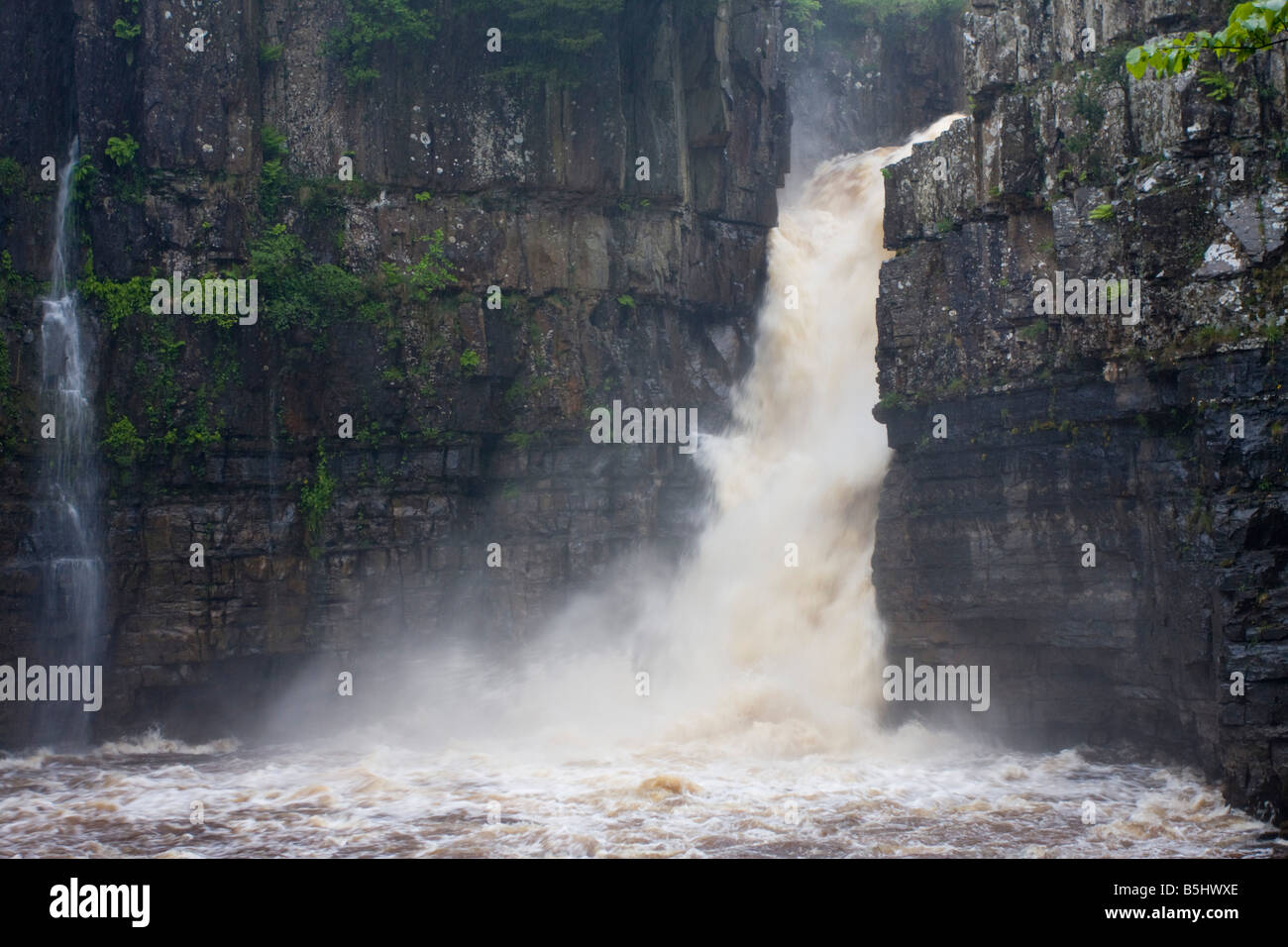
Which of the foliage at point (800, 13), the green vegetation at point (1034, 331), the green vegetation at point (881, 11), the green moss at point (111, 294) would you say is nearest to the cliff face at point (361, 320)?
the green moss at point (111, 294)

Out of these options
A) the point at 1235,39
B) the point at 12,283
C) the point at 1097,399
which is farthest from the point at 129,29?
the point at 1235,39

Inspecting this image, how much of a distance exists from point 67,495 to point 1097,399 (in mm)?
18123

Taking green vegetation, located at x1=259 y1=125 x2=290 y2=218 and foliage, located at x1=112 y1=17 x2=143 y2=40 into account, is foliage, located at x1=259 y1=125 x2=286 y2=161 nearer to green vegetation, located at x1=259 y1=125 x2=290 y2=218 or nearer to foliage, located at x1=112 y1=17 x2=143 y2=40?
green vegetation, located at x1=259 y1=125 x2=290 y2=218

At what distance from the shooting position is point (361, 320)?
26453mm

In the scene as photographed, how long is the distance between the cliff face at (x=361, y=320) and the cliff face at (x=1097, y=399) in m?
5.68

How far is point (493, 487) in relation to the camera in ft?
89.5

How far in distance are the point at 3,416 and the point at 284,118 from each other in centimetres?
779

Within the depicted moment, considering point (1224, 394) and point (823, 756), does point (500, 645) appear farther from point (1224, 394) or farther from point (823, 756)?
point (1224, 394)

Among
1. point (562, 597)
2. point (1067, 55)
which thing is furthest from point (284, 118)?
point (1067, 55)

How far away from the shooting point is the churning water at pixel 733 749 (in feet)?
62.0

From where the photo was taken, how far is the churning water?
62.0 feet

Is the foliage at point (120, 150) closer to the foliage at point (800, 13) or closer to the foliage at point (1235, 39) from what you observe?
the foliage at point (800, 13)

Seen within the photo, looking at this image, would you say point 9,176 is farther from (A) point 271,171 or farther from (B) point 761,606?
(B) point 761,606

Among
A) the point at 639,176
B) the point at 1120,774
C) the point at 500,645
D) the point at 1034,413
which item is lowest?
the point at 1120,774
